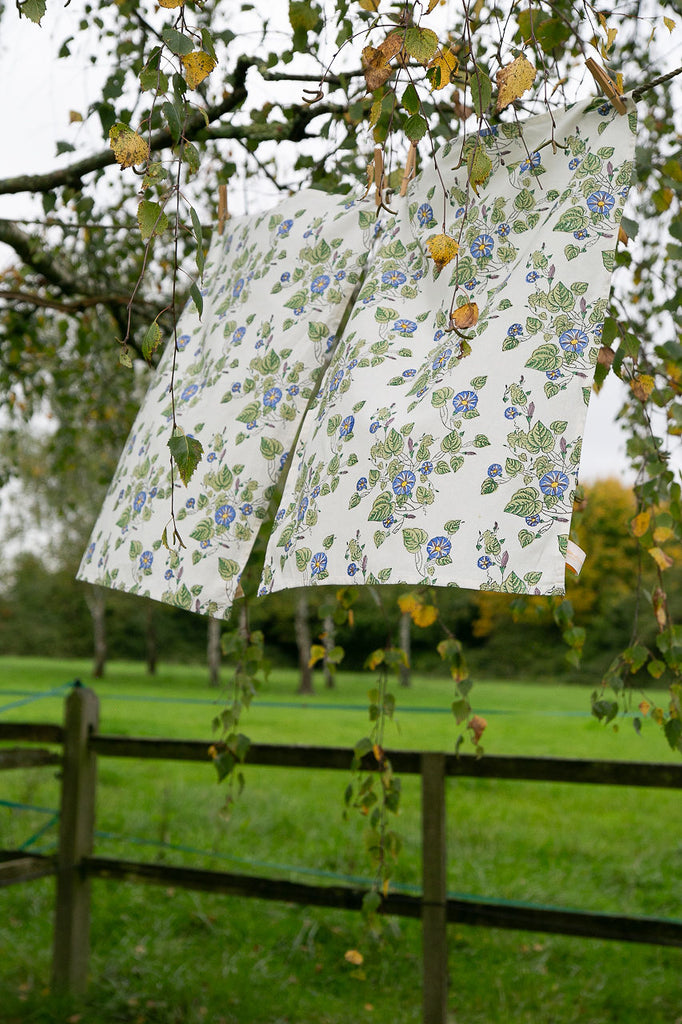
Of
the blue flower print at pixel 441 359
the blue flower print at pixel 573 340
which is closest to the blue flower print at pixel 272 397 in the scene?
the blue flower print at pixel 441 359

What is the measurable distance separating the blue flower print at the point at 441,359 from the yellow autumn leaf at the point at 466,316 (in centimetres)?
12

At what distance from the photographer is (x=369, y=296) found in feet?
5.48

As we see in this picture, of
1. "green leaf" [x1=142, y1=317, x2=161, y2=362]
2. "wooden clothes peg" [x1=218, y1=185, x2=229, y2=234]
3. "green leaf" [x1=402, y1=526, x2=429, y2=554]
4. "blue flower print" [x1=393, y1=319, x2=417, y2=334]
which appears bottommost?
"green leaf" [x1=402, y1=526, x2=429, y2=554]

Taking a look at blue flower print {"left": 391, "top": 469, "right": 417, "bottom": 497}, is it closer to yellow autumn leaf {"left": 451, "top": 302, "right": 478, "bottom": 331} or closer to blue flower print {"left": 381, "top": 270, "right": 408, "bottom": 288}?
yellow autumn leaf {"left": 451, "top": 302, "right": 478, "bottom": 331}

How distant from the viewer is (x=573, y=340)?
1.37 metres

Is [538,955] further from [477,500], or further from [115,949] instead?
[477,500]

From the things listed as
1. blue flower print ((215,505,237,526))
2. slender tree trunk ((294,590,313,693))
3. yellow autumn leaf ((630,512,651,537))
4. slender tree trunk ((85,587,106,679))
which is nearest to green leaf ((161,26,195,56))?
blue flower print ((215,505,237,526))

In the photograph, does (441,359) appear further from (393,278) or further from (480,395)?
(393,278)

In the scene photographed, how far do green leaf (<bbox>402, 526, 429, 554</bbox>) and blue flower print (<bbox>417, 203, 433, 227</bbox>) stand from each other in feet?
2.26

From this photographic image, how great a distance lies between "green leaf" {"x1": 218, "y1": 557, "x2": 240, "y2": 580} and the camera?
173 cm

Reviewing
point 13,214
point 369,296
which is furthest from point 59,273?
point 369,296

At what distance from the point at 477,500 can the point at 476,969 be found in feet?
10.2

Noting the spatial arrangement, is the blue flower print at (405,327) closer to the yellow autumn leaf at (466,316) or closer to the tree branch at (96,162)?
the yellow autumn leaf at (466,316)

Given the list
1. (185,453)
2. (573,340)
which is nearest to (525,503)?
(573,340)
